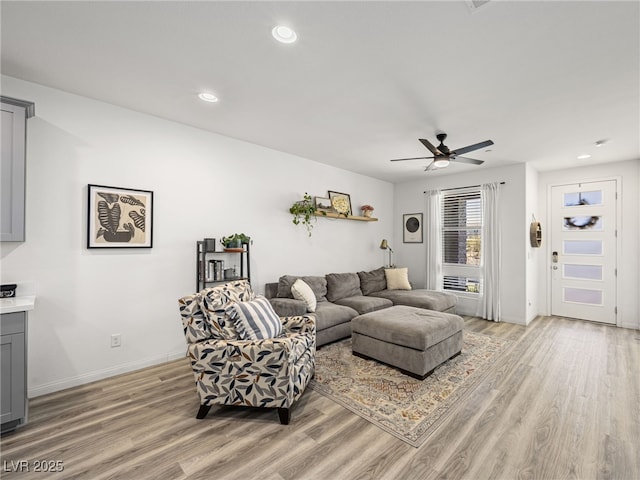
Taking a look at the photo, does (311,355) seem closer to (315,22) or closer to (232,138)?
(315,22)

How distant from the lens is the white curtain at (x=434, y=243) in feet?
19.5

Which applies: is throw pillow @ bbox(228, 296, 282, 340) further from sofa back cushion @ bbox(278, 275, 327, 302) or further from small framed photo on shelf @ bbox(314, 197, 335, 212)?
small framed photo on shelf @ bbox(314, 197, 335, 212)

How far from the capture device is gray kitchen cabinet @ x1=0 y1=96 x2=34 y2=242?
7.27ft

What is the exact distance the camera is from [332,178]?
209 inches

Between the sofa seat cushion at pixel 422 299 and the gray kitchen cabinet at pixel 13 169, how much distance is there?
4.57m

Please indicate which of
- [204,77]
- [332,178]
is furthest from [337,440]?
[332,178]

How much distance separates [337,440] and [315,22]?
2.73m

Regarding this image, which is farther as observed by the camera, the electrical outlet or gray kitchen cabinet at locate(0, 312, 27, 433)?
the electrical outlet

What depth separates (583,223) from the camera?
16.9 ft

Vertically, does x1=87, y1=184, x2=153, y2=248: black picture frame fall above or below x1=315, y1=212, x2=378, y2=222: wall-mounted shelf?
below

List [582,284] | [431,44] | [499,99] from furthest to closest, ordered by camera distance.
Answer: [582,284] < [499,99] < [431,44]

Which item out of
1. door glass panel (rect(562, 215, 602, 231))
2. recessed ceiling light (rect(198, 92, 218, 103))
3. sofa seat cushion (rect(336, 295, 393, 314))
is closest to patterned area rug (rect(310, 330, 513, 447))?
sofa seat cushion (rect(336, 295, 393, 314))

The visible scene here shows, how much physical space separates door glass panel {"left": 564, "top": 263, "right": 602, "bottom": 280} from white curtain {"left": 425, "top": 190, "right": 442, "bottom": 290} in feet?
7.01

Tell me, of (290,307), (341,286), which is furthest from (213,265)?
(341,286)
